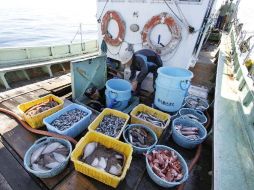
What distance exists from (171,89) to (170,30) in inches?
66.1

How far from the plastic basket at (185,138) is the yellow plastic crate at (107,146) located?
0.91 meters

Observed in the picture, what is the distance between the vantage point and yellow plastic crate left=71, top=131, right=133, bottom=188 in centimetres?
164

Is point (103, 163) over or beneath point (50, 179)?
over

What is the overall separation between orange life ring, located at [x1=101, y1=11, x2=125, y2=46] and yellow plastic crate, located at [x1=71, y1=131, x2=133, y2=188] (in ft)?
11.1

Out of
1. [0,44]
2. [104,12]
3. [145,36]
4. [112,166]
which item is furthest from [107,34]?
[0,44]

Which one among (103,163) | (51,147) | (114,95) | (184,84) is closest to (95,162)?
(103,163)

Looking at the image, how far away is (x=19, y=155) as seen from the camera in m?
2.06

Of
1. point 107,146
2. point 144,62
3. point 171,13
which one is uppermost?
point 171,13

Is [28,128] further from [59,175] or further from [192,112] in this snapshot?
[192,112]

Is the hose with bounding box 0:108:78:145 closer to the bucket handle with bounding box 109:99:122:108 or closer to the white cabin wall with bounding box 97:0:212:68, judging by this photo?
the bucket handle with bounding box 109:99:122:108

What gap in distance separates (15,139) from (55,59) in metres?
5.14

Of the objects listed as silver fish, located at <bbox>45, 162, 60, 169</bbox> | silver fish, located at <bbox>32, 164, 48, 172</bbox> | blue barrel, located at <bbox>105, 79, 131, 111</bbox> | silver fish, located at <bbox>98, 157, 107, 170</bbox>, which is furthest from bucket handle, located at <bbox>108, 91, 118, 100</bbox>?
silver fish, located at <bbox>32, 164, 48, 172</bbox>

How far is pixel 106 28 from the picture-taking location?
4809 millimetres

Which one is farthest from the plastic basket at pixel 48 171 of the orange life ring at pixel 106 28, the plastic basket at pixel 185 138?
the orange life ring at pixel 106 28
